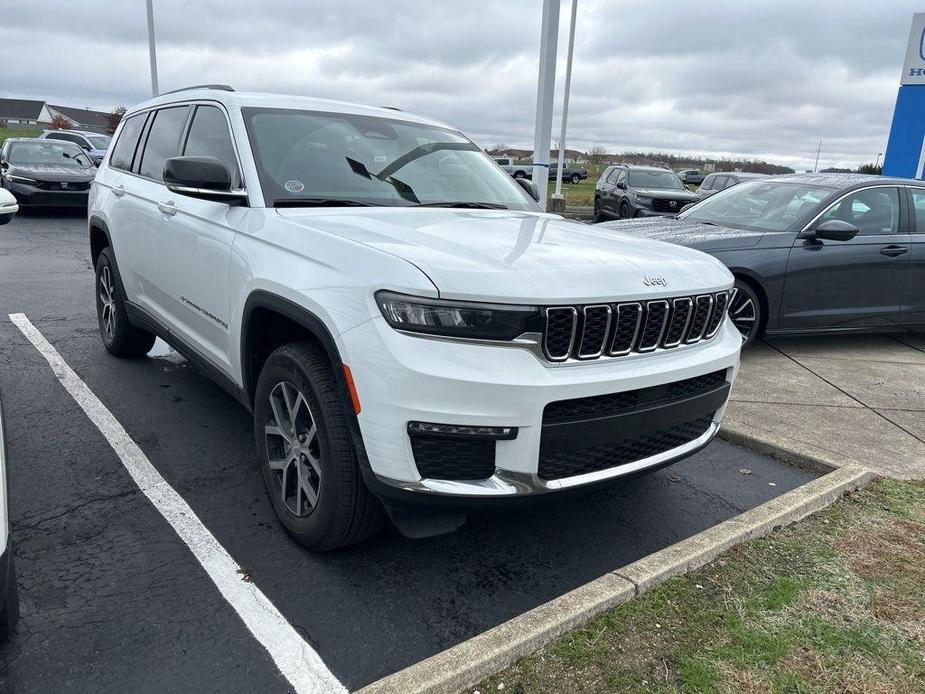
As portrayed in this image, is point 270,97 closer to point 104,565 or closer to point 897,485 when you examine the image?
point 104,565

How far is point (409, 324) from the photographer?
2.31 metres

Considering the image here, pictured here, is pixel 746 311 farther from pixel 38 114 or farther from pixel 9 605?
pixel 38 114

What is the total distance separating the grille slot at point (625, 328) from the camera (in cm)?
256

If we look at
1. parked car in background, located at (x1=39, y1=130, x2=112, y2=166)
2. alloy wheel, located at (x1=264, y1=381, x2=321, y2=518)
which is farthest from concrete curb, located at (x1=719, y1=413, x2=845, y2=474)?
parked car in background, located at (x1=39, y1=130, x2=112, y2=166)

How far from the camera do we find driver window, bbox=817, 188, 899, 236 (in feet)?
21.2

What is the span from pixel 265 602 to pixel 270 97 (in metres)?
2.60

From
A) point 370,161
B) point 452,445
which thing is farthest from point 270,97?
point 452,445

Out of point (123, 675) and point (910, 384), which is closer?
point (123, 675)

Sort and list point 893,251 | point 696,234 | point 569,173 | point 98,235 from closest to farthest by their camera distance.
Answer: point 98,235 → point 696,234 → point 893,251 → point 569,173

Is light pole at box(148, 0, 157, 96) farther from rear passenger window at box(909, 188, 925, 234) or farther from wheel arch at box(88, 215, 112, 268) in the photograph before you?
rear passenger window at box(909, 188, 925, 234)

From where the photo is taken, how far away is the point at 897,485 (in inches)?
144

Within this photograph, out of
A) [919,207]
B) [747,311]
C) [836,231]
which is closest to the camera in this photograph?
[836,231]

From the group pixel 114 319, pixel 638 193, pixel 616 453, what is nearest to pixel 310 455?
pixel 616 453

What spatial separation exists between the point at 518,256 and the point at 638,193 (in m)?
14.5
